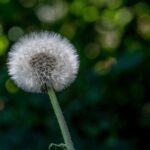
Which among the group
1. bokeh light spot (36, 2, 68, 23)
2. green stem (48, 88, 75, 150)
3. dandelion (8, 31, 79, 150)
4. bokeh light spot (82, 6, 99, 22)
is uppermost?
bokeh light spot (36, 2, 68, 23)

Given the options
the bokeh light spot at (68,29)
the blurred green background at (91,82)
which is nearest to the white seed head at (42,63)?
the blurred green background at (91,82)

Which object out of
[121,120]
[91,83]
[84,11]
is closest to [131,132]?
[121,120]

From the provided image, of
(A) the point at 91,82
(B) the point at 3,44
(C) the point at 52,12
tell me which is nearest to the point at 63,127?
(A) the point at 91,82

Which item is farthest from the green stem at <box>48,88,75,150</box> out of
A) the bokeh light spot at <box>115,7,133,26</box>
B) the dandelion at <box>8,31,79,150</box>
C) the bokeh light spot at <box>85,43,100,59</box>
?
the bokeh light spot at <box>115,7,133,26</box>

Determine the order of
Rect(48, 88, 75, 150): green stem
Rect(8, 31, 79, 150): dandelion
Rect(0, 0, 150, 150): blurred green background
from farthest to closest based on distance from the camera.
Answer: Rect(0, 0, 150, 150): blurred green background
Rect(8, 31, 79, 150): dandelion
Rect(48, 88, 75, 150): green stem

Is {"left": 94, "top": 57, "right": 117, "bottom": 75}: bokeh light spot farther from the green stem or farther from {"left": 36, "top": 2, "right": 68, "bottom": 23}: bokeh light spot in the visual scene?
the green stem

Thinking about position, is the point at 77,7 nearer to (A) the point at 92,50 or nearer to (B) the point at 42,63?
(A) the point at 92,50

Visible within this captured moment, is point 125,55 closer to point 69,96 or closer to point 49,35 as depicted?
point 69,96

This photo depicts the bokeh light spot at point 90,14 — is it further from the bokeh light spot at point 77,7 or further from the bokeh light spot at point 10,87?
the bokeh light spot at point 10,87
